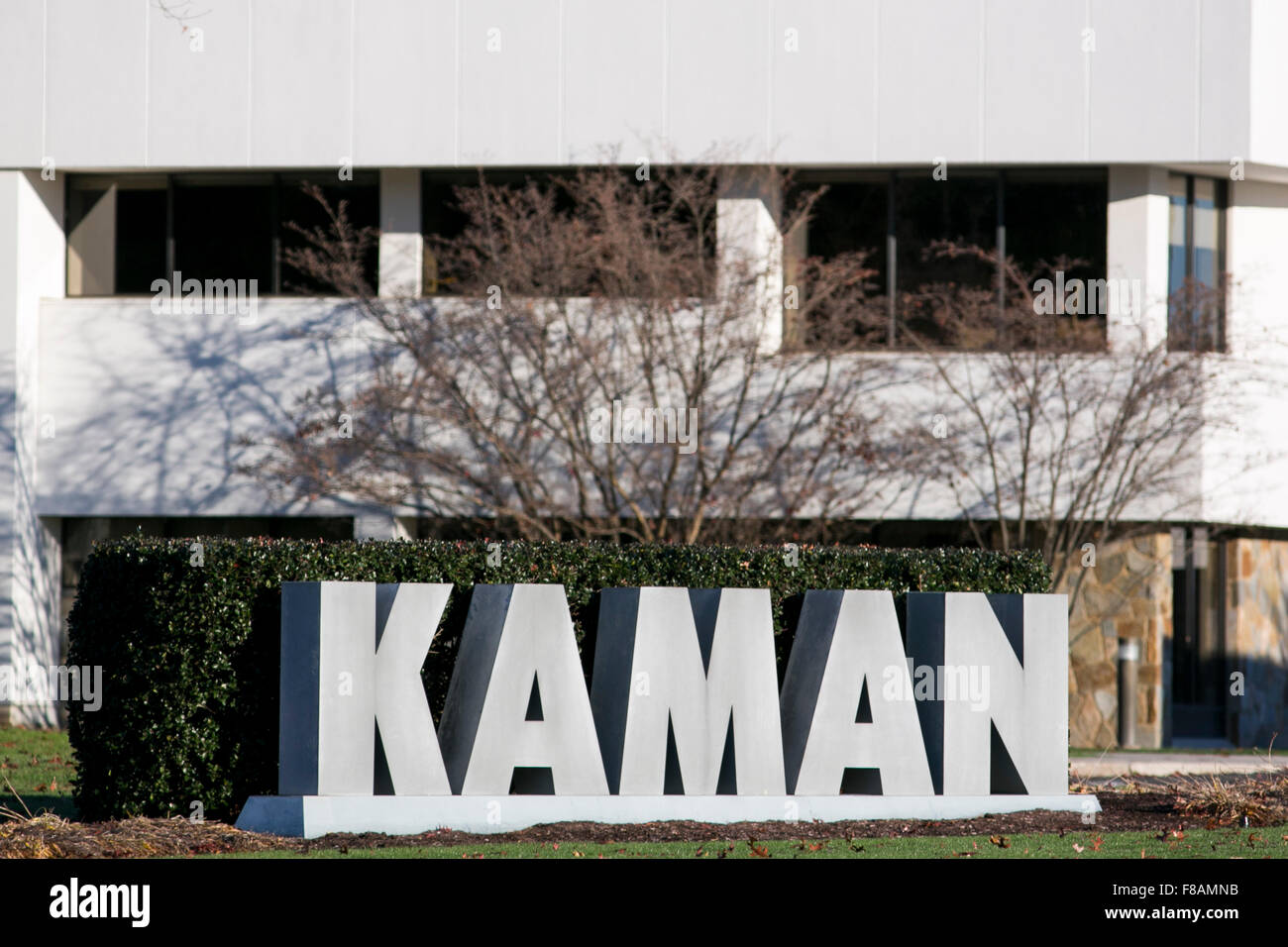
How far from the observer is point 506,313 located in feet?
61.0

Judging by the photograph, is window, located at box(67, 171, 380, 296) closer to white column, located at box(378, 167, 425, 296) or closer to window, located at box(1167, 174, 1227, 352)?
white column, located at box(378, 167, 425, 296)

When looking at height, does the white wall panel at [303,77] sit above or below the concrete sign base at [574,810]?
above

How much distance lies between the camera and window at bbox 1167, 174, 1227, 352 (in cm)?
1928

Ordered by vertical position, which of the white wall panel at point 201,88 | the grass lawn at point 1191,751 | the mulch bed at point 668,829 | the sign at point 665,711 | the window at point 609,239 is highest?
the white wall panel at point 201,88

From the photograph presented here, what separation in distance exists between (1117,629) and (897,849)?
10405 millimetres

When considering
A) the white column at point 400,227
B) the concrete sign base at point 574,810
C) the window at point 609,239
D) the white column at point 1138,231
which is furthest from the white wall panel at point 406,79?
the concrete sign base at point 574,810

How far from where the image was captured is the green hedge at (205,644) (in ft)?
36.7

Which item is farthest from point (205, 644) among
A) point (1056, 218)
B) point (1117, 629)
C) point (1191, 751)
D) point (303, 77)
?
point (1056, 218)

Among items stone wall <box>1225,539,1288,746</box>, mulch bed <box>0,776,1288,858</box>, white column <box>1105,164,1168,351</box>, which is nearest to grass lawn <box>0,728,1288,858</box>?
mulch bed <box>0,776,1288,858</box>

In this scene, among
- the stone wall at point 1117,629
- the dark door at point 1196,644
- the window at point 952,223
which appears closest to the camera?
the stone wall at point 1117,629

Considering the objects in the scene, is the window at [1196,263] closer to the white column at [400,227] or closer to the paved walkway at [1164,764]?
the paved walkway at [1164,764]

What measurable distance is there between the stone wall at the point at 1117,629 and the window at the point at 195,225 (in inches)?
372

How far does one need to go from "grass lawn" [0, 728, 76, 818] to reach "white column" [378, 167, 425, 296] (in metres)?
6.54
